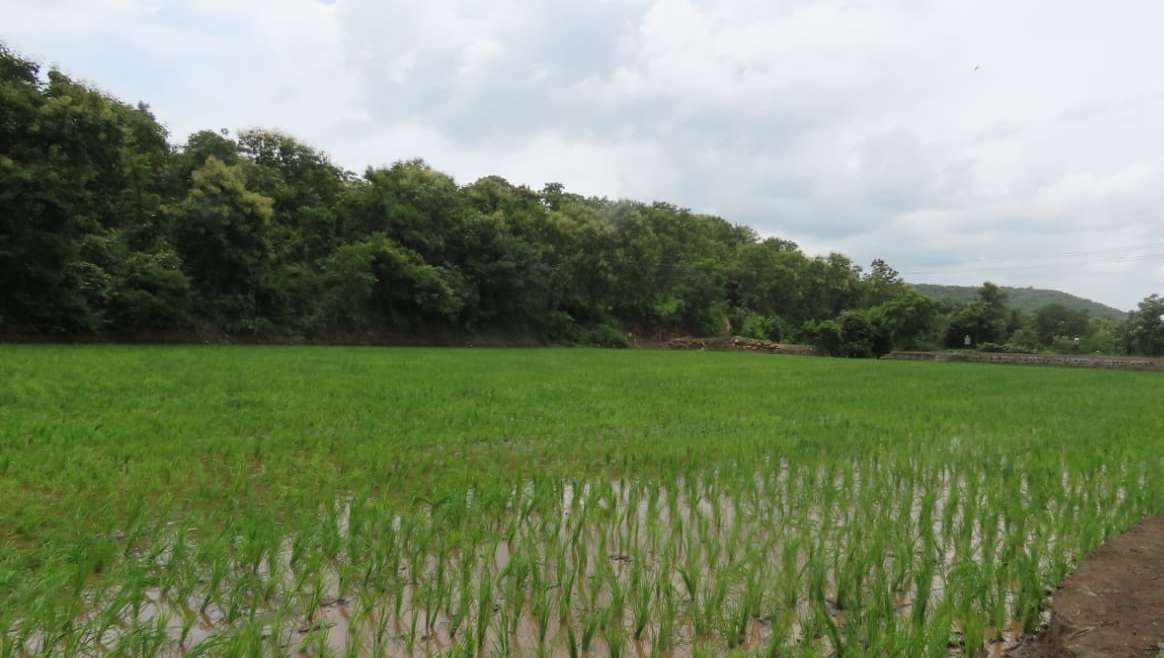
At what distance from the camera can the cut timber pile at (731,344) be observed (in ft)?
120

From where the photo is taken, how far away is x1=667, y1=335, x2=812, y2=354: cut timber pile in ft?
120

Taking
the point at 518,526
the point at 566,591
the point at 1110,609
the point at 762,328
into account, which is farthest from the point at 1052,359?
the point at 566,591

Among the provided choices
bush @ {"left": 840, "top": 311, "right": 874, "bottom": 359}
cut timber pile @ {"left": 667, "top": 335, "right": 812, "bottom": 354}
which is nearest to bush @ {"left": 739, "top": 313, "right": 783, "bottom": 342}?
cut timber pile @ {"left": 667, "top": 335, "right": 812, "bottom": 354}

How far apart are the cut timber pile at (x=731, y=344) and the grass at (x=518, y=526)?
28.9 meters

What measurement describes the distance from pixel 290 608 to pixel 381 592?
0.37m

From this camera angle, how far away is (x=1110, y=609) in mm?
2596

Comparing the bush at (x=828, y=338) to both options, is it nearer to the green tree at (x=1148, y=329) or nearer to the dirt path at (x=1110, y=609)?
the green tree at (x=1148, y=329)

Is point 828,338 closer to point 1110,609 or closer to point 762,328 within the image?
point 762,328

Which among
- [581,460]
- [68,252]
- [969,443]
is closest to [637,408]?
[581,460]

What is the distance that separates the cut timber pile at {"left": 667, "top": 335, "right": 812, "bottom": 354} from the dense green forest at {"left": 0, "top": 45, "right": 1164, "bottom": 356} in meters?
2.05

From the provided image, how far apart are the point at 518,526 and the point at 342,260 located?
2248cm

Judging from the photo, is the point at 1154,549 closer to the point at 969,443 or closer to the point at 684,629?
the point at 684,629

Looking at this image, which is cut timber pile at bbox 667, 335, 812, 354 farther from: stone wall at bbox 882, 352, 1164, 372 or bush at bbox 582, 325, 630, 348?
stone wall at bbox 882, 352, 1164, 372

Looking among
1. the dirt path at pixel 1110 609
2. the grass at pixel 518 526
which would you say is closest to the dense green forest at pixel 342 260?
the grass at pixel 518 526
